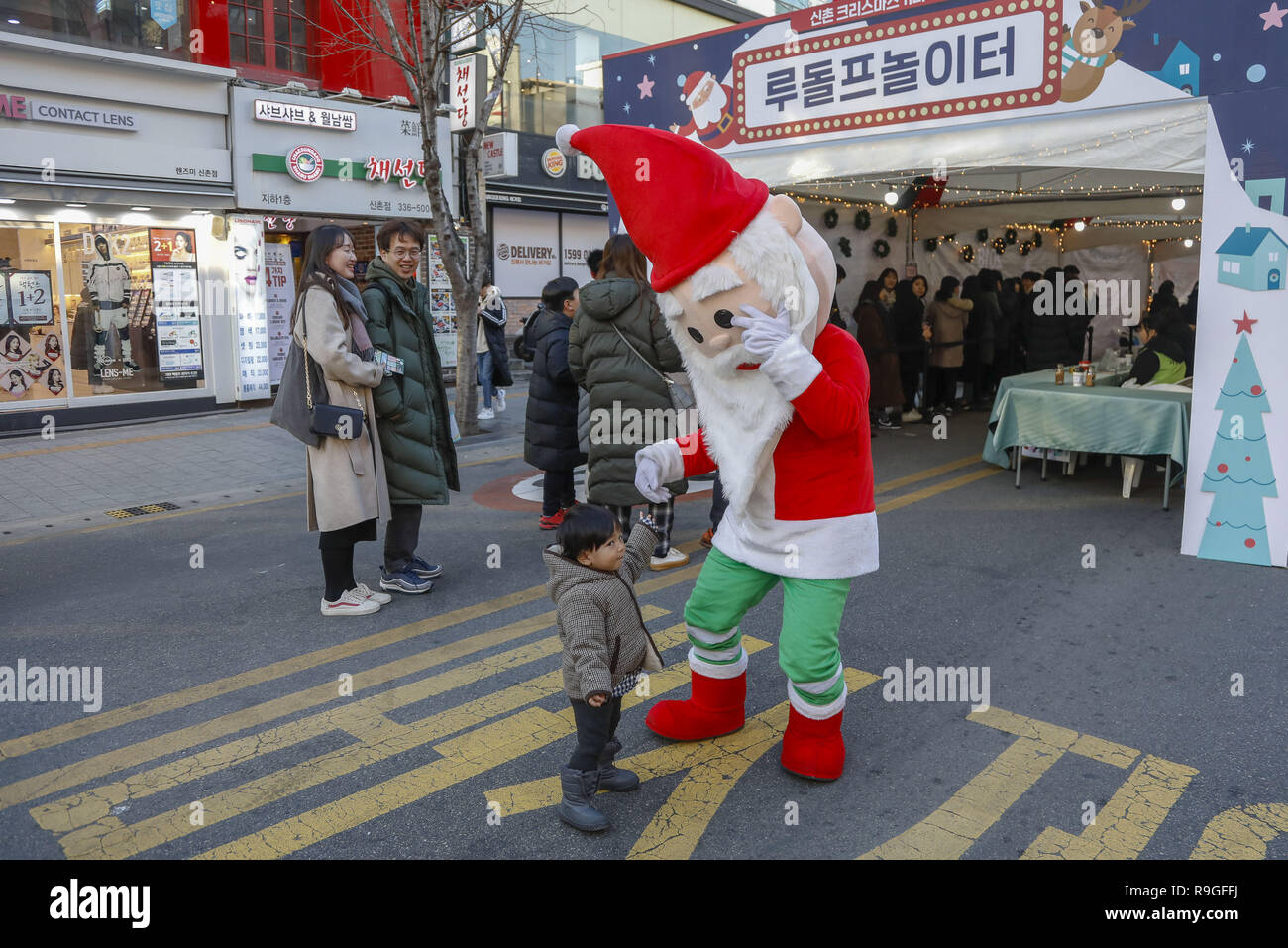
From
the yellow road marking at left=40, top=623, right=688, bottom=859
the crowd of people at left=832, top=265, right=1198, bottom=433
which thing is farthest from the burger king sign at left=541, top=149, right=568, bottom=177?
the yellow road marking at left=40, top=623, right=688, bottom=859

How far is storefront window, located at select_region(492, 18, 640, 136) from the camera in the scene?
59.7 feet

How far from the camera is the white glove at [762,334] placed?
2.99 metres

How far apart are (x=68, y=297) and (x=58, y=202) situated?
112cm

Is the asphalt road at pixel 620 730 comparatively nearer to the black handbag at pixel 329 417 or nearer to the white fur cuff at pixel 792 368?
the black handbag at pixel 329 417

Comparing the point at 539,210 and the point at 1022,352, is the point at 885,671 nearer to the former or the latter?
the point at 1022,352

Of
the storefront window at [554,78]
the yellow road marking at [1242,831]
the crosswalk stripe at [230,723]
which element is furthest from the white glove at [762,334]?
the storefront window at [554,78]

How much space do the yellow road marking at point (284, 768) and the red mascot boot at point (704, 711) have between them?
1.78 ft

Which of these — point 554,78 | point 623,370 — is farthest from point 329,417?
point 554,78

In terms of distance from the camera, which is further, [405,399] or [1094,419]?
[1094,419]

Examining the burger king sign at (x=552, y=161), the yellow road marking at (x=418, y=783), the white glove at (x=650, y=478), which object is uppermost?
the burger king sign at (x=552, y=161)

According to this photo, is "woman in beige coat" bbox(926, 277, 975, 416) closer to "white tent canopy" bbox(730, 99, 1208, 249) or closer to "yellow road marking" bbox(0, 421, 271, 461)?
"white tent canopy" bbox(730, 99, 1208, 249)

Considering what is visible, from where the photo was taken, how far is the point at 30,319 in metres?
11.4

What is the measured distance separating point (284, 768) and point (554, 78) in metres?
17.8

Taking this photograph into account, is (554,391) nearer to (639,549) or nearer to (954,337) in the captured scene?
(639,549)
